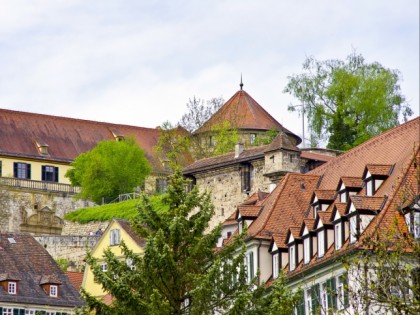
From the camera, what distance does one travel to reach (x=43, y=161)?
11494 cm

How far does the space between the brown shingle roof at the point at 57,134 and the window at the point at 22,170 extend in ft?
2.70

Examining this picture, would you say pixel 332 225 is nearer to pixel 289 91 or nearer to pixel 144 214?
pixel 144 214

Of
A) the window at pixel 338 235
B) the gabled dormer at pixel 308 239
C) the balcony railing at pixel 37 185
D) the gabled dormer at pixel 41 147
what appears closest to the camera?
the window at pixel 338 235

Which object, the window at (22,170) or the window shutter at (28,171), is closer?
the window at (22,170)

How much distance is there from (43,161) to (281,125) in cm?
1810

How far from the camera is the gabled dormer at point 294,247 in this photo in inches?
1994

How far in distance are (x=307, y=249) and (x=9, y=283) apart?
32.2m

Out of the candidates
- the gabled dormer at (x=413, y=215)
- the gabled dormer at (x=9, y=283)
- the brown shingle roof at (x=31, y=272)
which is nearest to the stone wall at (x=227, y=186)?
the brown shingle roof at (x=31, y=272)

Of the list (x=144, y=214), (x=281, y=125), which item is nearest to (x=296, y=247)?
(x=144, y=214)

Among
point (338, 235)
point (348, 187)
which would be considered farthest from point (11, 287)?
point (338, 235)

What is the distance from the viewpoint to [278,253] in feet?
172

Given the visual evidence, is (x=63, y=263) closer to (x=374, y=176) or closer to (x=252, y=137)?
(x=252, y=137)

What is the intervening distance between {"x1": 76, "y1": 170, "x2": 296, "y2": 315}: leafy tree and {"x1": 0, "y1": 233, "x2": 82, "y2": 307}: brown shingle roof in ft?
114

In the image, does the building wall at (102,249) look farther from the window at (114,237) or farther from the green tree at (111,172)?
the green tree at (111,172)
